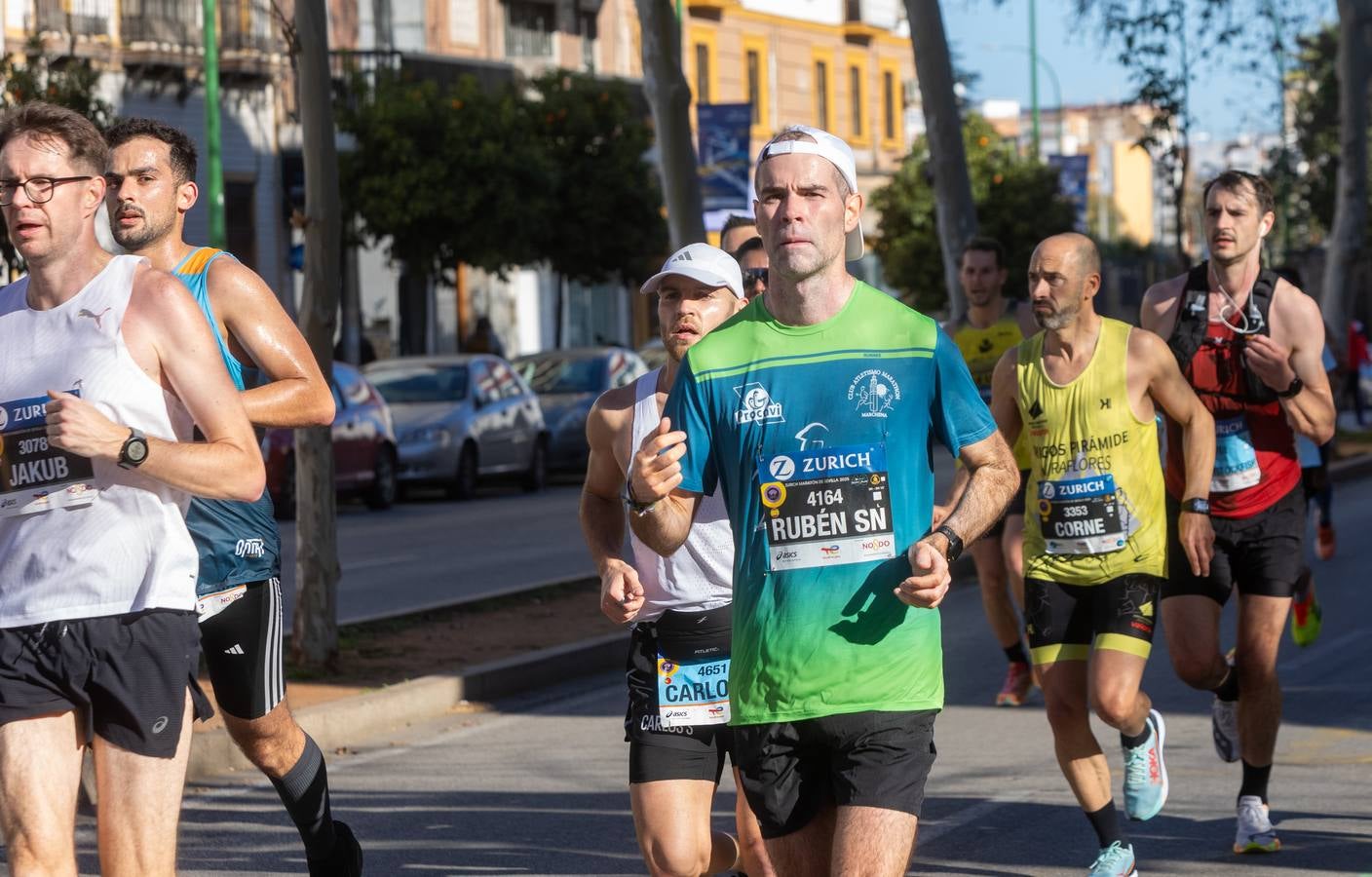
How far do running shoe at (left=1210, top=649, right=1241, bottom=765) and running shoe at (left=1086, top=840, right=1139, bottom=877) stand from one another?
56.3 inches

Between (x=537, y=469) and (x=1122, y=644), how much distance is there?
2052 centimetres

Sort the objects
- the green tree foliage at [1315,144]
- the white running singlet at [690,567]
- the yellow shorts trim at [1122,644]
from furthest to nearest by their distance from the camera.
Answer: the green tree foliage at [1315,144] → the yellow shorts trim at [1122,644] → the white running singlet at [690,567]

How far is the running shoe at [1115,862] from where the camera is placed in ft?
21.3

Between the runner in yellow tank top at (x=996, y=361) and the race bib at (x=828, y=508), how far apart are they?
568 cm

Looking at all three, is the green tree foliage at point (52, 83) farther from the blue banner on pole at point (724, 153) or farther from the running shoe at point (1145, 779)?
the running shoe at point (1145, 779)

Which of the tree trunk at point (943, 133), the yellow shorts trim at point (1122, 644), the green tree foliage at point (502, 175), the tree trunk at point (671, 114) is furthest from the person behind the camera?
the green tree foliage at point (502, 175)

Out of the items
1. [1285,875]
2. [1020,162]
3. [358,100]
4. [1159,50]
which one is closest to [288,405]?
[1285,875]

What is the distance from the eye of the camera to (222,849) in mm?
7625

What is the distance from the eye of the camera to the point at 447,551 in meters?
19.1

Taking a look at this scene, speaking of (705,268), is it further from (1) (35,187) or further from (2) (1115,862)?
(2) (1115,862)

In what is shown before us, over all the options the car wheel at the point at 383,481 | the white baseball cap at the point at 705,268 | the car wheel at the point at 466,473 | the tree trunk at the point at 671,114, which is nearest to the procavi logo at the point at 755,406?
the white baseball cap at the point at 705,268

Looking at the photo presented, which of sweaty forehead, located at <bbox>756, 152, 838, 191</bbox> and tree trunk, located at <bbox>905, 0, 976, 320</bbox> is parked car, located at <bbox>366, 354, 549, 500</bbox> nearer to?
tree trunk, located at <bbox>905, 0, 976, 320</bbox>

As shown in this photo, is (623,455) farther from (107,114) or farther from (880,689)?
(107,114)

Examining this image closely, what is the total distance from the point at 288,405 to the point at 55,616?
111 centimetres
